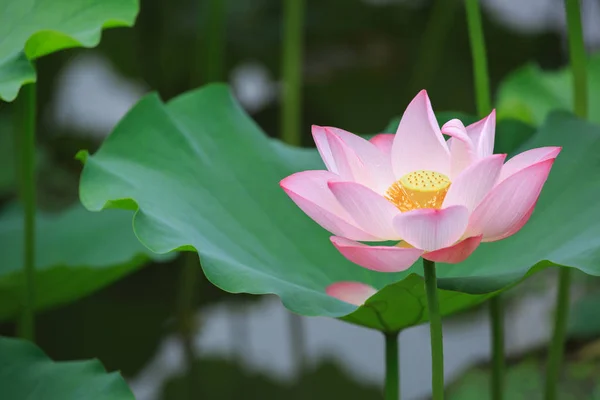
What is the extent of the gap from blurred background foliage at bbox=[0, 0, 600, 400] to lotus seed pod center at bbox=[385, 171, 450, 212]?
407 millimetres

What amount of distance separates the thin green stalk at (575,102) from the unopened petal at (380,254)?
1.66ft

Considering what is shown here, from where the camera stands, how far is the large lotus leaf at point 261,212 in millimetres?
806

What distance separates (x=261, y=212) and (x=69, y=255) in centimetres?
53

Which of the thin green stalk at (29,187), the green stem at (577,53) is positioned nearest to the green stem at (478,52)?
the green stem at (577,53)

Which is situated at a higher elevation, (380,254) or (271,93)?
(380,254)

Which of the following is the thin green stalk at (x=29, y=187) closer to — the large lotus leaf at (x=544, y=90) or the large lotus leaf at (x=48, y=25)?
the large lotus leaf at (x=48, y=25)

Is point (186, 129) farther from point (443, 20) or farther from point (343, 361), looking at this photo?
point (443, 20)

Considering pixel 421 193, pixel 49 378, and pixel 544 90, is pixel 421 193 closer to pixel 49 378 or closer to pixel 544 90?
pixel 49 378

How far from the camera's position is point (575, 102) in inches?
45.6

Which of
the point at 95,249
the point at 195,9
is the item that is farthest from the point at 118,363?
the point at 195,9

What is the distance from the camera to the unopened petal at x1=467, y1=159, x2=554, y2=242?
0.68m

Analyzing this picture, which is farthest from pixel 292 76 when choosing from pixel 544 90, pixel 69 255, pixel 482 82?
pixel 482 82

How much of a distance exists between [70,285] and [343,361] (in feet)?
A: 2.03

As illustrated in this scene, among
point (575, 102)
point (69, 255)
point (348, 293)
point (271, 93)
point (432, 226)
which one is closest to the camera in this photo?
point (432, 226)
